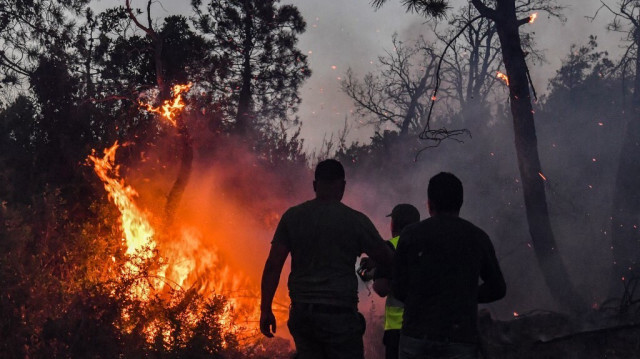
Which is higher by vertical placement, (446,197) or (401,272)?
(446,197)

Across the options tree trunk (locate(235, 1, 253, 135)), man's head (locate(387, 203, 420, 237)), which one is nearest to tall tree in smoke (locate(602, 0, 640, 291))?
man's head (locate(387, 203, 420, 237))

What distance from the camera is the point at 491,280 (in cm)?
328

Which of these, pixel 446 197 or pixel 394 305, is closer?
pixel 446 197

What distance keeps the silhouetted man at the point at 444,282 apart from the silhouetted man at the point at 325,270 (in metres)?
0.58

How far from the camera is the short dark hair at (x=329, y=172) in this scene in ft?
13.3

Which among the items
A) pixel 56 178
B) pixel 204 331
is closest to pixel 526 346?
pixel 204 331

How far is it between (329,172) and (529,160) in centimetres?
710

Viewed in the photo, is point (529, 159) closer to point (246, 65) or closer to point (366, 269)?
point (366, 269)

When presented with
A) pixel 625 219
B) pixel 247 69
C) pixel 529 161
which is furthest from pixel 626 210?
pixel 247 69

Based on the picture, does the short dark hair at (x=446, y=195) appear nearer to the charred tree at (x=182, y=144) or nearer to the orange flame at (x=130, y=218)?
the orange flame at (x=130, y=218)

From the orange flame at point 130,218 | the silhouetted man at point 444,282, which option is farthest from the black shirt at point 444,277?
the orange flame at point 130,218

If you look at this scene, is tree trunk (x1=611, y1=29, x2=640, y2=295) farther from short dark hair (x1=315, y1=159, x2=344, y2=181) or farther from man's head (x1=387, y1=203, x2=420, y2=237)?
short dark hair (x1=315, y1=159, x2=344, y2=181)

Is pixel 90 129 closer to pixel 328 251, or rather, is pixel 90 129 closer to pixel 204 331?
pixel 204 331

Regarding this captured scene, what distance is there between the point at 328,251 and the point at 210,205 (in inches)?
573
